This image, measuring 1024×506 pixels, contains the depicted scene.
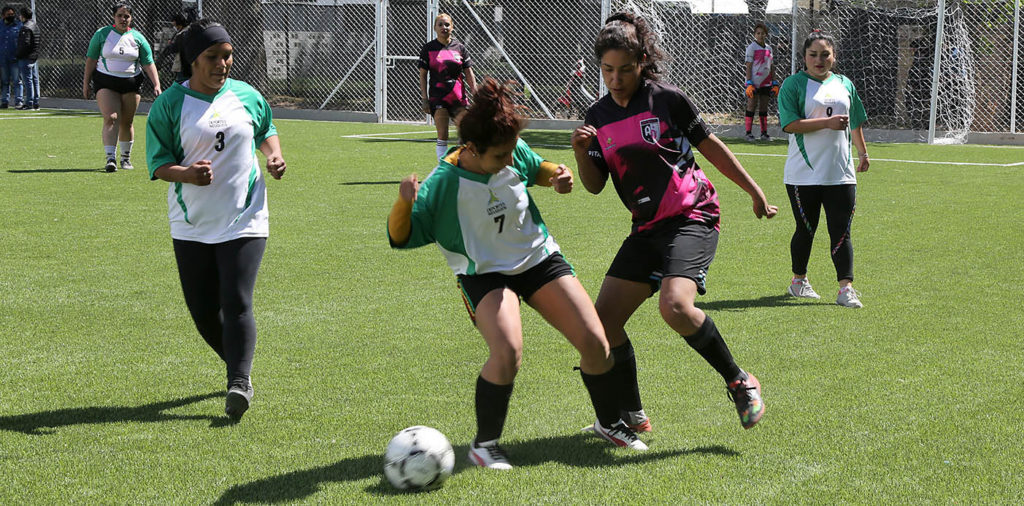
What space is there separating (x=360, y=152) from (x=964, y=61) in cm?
1128

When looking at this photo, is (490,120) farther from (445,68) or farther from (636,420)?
(445,68)

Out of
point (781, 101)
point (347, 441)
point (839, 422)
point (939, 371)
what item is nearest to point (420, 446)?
point (347, 441)

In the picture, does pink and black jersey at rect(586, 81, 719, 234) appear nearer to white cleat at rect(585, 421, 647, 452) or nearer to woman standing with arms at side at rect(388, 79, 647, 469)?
woman standing with arms at side at rect(388, 79, 647, 469)

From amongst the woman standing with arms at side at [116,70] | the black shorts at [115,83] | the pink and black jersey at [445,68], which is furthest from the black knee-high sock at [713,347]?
the black shorts at [115,83]

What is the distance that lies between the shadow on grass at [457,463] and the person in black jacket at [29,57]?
22.9 metres

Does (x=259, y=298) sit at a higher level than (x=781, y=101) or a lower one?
lower

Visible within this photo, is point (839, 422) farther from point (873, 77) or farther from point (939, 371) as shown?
point (873, 77)

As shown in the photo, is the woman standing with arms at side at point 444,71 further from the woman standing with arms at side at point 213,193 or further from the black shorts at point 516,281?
the black shorts at point 516,281

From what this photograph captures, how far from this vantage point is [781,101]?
774 centimetres

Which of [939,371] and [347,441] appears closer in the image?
[347,441]

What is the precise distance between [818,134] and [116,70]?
29.6ft

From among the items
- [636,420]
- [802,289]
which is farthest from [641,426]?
[802,289]

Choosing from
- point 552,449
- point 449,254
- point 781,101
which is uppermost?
point 781,101

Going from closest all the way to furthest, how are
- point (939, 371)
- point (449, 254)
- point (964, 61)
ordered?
1. point (449, 254)
2. point (939, 371)
3. point (964, 61)
